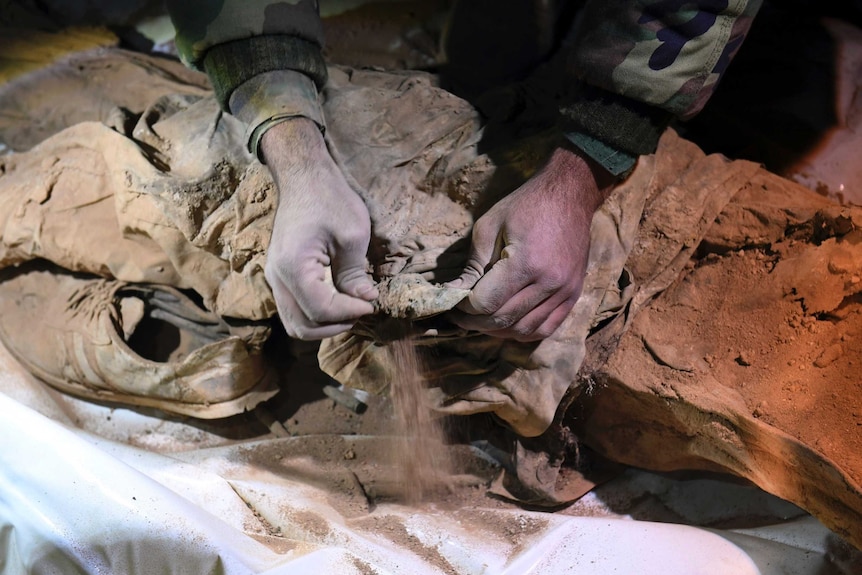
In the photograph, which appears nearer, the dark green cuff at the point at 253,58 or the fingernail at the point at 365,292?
Result: the fingernail at the point at 365,292

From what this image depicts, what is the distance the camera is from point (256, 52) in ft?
4.05

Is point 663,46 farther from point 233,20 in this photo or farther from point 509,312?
point 233,20

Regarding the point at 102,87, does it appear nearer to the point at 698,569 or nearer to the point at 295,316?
the point at 295,316

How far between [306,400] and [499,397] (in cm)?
72

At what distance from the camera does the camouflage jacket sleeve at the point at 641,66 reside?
1.01 m

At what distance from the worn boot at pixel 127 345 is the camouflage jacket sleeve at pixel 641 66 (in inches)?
36.4

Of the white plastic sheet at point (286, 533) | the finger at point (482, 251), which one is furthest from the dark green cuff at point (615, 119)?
the white plastic sheet at point (286, 533)

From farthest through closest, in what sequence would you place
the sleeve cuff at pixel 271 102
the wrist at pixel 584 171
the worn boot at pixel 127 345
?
the worn boot at pixel 127 345, the sleeve cuff at pixel 271 102, the wrist at pixel 584 171

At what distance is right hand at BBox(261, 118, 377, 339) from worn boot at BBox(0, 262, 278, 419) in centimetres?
52

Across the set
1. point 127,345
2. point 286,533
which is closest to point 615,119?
point 286,533

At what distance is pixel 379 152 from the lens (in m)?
1.27

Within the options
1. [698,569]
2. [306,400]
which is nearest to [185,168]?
[306,400]

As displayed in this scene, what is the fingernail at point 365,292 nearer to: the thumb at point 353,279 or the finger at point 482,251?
the thumb at point 353,279

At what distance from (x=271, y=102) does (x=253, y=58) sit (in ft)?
0.32
